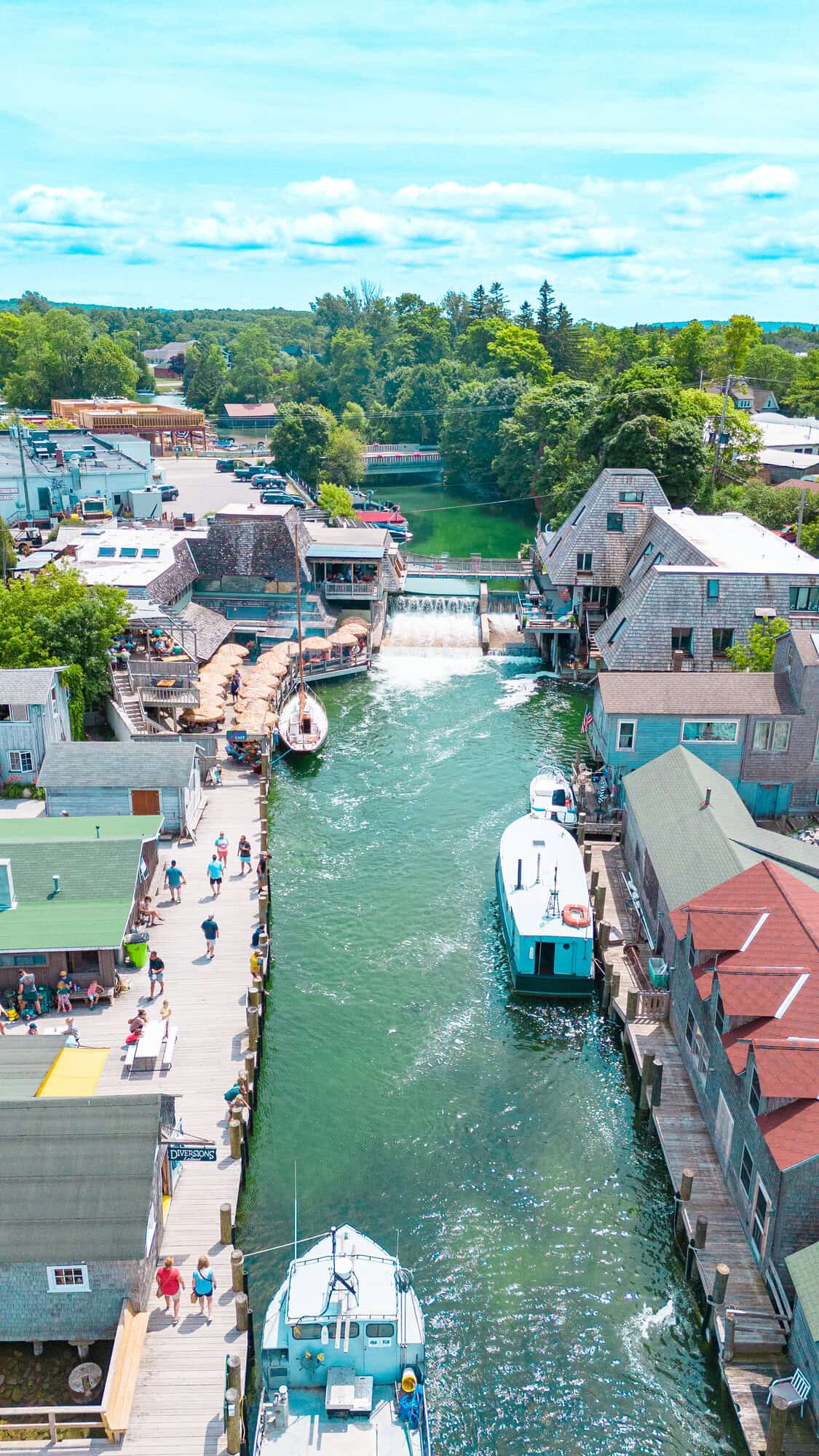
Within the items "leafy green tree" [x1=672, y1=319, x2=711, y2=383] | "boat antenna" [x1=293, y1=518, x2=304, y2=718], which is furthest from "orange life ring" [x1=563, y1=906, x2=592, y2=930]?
"leafy green tree" [x1=672, y1=319, x2=711, y2=383]

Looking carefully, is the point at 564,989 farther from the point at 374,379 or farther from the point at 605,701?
the point at 374,379

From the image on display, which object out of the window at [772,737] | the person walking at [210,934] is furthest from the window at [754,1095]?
the window at [772,737]

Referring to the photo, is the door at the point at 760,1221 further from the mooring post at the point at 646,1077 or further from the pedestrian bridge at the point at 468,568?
the pedestrian bridge at the point at 468,568

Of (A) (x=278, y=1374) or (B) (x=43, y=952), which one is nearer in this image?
(A) (x=278, y=1374)

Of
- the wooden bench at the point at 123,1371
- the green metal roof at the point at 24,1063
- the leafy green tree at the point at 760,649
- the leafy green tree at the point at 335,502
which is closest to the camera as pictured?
the wooden bench at the point at 123,1371

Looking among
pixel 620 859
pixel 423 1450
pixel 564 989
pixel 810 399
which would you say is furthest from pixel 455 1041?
pixel 810 399

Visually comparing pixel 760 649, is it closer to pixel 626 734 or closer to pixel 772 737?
pixel 772 737

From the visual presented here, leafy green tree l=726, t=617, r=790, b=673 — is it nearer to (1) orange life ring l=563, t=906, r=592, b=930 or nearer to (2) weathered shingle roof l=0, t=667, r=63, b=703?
(1) orange life ring l=563, t=906, r=592, b=930
